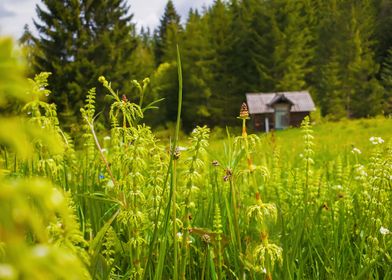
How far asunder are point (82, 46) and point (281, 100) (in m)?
19.5

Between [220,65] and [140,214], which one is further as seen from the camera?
[220,65]

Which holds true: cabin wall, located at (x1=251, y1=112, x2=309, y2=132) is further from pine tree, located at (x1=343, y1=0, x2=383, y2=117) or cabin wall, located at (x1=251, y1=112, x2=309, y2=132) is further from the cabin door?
pine tree, located at (x1=343, y1=0, x2=383, y2=117)

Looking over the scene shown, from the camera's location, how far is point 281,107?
43.2 m

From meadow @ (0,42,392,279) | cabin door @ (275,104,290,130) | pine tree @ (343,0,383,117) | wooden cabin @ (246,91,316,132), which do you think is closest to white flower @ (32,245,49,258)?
meadow @ (0,42,392,279)

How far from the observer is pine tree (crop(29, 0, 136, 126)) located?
38094mm

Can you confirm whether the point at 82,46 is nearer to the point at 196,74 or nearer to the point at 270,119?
the point at 196,74

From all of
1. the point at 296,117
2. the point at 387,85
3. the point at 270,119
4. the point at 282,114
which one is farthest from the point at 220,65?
the point at 387,85

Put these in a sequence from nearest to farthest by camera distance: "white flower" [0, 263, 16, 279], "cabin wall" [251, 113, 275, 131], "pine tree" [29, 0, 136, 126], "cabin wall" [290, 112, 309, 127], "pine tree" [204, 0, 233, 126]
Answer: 1. "white flower" [0, 263, 16, 279]
2. "pine tree" [29, 0, 136, 126]
3. "cabin wall" [290, 112, 309, 127]
4. "cabin wall" [251, 113, 275, 131]
5. "pine tree" [204, 0, 233, 126]

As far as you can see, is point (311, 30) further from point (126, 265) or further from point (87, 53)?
point (126, 265)

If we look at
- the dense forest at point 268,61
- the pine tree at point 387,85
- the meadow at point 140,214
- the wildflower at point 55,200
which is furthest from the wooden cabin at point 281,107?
the wildflower at point 55,200

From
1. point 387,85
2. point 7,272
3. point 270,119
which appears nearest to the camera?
point 7,272

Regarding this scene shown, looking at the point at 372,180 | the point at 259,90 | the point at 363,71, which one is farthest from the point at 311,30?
the point at 372,180

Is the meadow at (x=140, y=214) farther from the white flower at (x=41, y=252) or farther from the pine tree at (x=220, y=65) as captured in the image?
the pine tree at (x=220, y=65)

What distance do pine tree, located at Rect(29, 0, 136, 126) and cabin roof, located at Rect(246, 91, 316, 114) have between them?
12.5 metres
